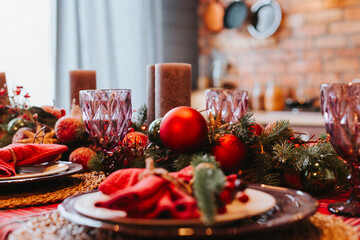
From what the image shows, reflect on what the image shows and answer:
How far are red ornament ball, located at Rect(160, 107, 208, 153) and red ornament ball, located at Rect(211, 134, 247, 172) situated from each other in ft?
0.11

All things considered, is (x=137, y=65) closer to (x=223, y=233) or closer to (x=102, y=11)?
(x=102, y=11)

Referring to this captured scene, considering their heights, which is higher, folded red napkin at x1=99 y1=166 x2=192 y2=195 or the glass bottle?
folded red napkin at x1=99 y1=166 x2=192 y2=195

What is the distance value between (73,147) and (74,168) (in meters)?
0.27

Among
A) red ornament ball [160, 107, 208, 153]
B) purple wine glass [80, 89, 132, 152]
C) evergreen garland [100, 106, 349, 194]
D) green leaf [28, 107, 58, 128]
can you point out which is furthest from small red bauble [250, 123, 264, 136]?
green leaf [28, 107, 58, 128]

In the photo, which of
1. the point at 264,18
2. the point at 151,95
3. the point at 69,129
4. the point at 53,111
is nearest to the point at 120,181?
the point at 69,129

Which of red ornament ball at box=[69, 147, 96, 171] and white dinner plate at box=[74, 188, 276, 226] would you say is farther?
red ornament ball at box=[69, 147, 96, 171]

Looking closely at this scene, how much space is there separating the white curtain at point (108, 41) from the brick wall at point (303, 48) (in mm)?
723

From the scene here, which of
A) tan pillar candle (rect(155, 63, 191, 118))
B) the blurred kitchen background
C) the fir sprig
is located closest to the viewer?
the fir sprig

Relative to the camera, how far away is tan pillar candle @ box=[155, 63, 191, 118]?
3.39 ft

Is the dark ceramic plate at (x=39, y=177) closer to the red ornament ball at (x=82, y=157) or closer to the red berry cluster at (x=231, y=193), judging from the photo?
the red ornament ball at (x=82, y=157)

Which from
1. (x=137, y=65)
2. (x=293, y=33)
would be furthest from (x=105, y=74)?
(x=293, y=33)

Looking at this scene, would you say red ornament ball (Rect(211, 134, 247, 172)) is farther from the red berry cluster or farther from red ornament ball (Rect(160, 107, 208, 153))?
the red berry cluster

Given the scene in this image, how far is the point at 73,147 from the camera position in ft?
3.47

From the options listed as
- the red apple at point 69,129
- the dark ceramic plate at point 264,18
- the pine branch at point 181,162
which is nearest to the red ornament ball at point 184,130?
the pine branch at point 181,162
